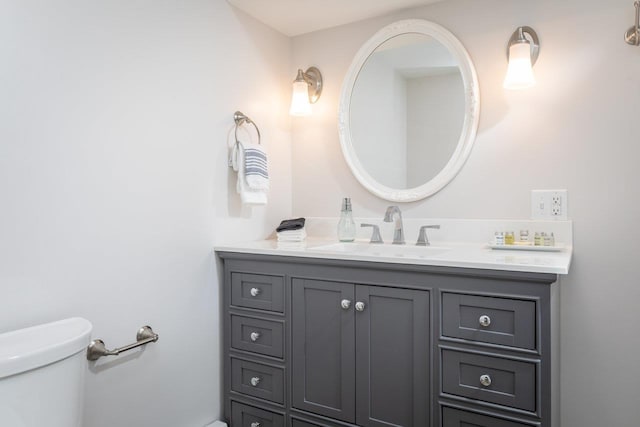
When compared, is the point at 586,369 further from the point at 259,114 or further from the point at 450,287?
the point at 259,114

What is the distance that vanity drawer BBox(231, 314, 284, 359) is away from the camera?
1725 mm

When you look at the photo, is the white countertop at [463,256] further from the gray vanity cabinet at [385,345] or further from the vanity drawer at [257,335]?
the vanity drawer at [257,335]

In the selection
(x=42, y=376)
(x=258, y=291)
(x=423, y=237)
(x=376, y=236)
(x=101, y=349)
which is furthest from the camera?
(x=376, y=236)

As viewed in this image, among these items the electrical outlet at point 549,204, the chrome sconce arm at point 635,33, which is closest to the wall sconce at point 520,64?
the chrome sconce arm at point 635,33

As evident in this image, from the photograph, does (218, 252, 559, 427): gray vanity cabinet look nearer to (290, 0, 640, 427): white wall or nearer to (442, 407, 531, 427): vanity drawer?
(442, 407, 531, 427): vanity drawer

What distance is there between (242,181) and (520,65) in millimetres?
1238

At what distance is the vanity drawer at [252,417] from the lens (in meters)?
1.74

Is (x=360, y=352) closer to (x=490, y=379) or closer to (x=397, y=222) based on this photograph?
(x=490, y=379)

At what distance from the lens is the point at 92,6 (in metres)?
1.40

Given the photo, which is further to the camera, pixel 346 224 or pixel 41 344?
pixel 346 224

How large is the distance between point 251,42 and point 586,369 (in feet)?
6.77

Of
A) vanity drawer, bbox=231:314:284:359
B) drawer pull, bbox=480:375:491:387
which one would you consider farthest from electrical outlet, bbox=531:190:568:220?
vanity drawer, bbox=231:314:284:359

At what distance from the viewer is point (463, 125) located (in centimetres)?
187


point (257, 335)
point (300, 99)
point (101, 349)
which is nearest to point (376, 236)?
point (257, 335)
